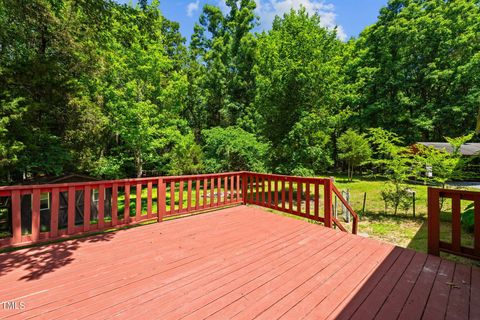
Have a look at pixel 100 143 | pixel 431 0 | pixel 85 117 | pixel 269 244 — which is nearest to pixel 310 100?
pixel 269 244

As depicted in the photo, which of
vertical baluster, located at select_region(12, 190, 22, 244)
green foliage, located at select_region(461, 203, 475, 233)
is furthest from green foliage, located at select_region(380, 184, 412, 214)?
vertical baluster, located at select_region(12, 190, 22, 244)

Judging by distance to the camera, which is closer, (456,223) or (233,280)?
(233,280)

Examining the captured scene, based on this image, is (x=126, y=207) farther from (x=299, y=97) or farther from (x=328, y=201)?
(x=299, y=97)

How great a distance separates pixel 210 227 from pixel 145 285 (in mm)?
1881

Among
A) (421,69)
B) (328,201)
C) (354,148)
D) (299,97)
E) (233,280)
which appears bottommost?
(233,280)

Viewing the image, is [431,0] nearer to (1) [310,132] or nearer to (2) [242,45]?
(2) [242,45]

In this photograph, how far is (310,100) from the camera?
9133 mm

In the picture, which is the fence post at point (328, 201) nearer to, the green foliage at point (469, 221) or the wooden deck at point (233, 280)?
the wooden deck at point (233, 280)

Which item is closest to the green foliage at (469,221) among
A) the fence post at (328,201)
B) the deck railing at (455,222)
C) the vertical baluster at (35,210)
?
the deck railing at (455,222)

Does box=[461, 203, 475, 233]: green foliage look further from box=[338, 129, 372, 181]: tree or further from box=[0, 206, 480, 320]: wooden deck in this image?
box=[338, 129, 372, 181]: tree

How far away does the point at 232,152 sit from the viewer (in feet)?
36.9

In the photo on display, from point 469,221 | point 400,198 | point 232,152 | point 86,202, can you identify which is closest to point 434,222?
point 469,221

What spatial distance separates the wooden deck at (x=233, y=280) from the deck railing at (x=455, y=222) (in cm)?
28

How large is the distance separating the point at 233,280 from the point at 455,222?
282 cm
